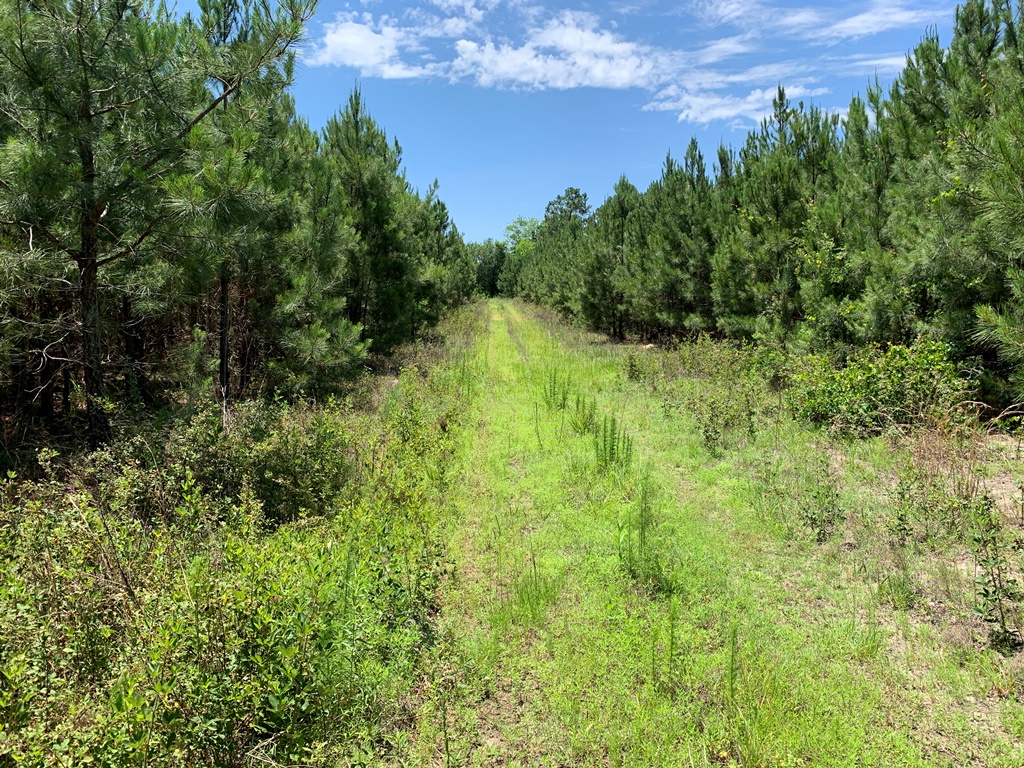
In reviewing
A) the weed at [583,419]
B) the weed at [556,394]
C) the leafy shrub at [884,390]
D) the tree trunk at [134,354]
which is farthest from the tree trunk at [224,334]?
the leafy shrub at [884,390]

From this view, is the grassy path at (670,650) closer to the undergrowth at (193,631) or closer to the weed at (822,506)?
the weed at (822,506)

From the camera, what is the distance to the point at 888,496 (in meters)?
5.13

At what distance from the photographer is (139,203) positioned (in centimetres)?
499

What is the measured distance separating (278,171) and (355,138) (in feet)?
14.6

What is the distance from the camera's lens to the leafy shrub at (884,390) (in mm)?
6352

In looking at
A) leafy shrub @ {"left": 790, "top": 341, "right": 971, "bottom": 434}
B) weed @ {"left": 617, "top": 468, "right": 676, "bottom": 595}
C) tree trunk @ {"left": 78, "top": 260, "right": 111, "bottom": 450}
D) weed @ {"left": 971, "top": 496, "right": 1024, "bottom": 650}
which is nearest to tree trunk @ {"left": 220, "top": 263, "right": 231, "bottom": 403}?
tree trunk @ {"left": 78, "top": 260, "right": 111, "bottom": 450}

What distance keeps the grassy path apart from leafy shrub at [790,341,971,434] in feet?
7.30

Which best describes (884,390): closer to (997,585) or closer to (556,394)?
(997,585)

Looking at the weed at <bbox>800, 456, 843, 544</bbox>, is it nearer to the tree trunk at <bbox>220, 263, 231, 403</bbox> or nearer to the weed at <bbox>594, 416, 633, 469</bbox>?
the weed at <bbox>594, 416, 633, 469</bbox>

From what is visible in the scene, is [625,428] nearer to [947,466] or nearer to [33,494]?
[947,466]

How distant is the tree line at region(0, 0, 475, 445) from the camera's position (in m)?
4.38

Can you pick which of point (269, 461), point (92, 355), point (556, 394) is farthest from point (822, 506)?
point (92, 355)

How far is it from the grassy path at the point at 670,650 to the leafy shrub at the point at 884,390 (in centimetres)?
223

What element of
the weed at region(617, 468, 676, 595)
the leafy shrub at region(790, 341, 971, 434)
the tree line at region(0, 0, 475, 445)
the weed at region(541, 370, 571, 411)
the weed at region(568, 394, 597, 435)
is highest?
the tree line at region(0, 0, 475, 445)
